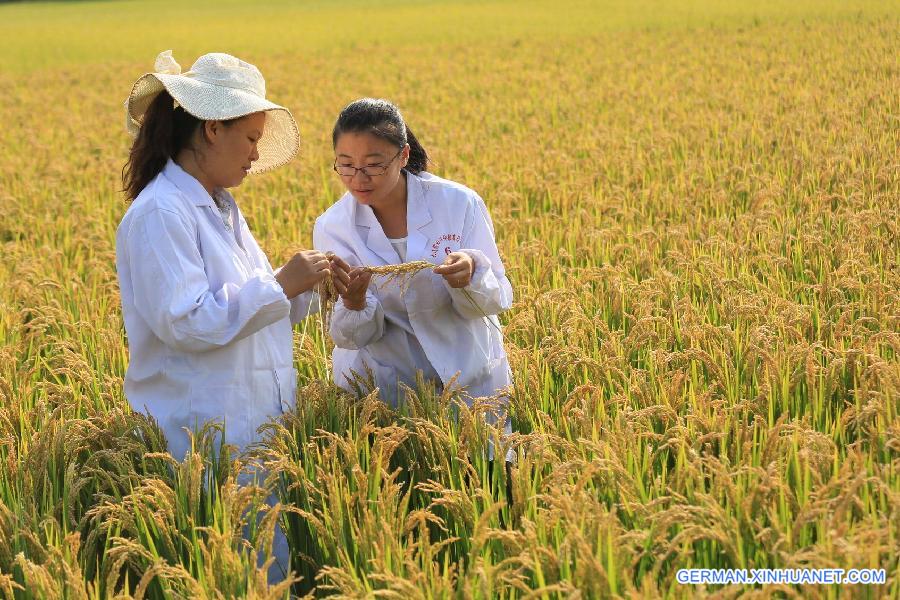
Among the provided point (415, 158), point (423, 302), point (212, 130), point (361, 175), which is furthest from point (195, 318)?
point (415, 158)

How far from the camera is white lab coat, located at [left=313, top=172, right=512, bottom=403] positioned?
3.67m

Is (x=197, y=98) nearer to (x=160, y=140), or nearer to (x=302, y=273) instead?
(x=160, y=140)

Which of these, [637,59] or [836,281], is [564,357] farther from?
[637,59]

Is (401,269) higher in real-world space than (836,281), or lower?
higher

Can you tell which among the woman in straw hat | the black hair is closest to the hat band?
the woman in straw hat

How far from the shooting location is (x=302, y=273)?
321cm

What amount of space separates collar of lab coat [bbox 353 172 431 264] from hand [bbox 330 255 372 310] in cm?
23

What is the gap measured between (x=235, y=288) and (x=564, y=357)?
1406 millimetres

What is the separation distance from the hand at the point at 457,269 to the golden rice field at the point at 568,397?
401mm

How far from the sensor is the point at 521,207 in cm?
762

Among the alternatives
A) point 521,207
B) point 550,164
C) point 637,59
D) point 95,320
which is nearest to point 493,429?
point 95,320

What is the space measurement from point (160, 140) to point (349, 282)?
752 millimetres

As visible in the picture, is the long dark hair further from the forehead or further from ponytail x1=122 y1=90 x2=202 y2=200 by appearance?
ponytail x1=122 y1=90 x2=202 y2=200

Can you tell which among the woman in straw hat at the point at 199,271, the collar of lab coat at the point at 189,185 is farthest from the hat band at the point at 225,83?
the collar of lab coat at the point at 189,185
